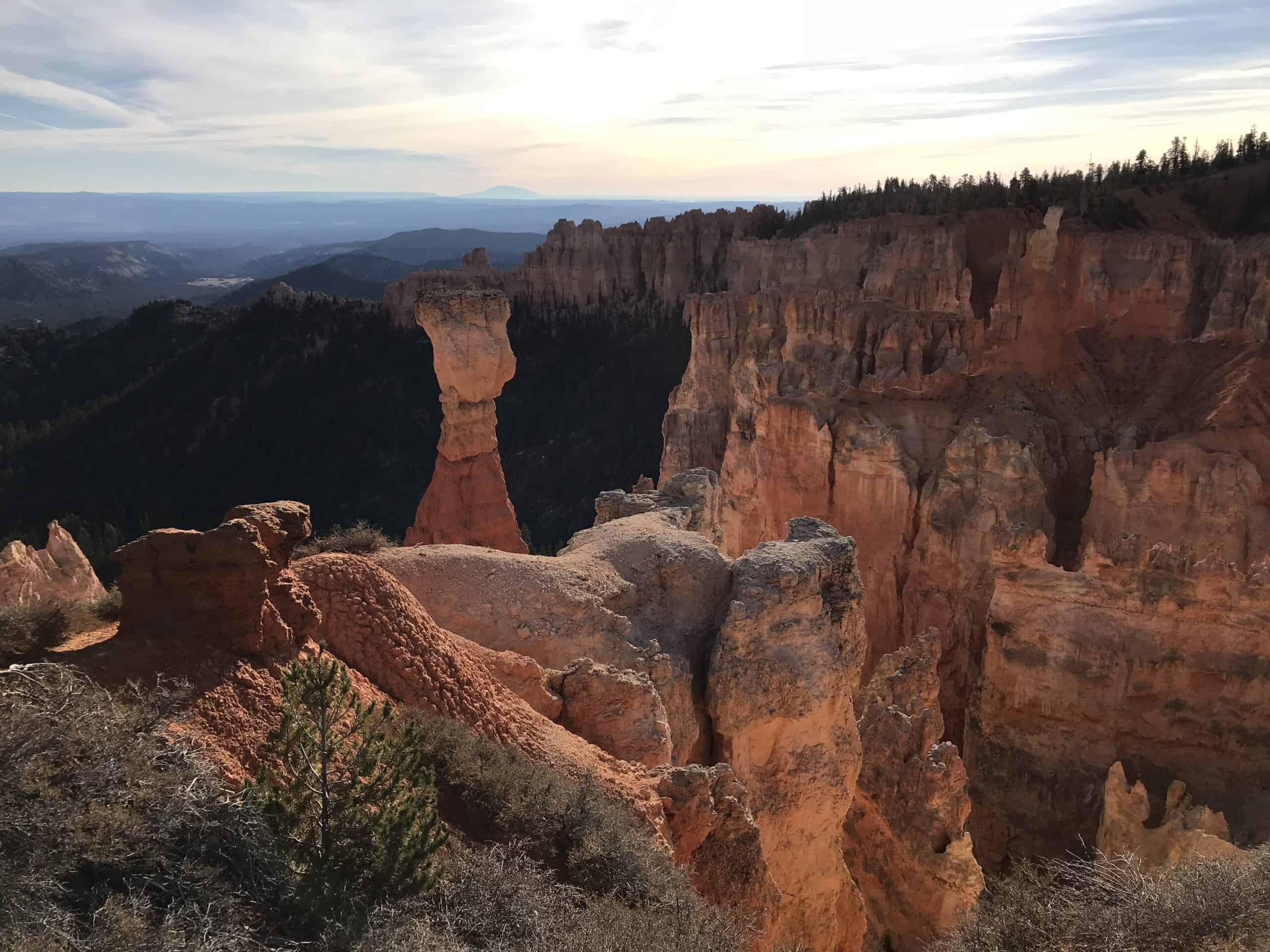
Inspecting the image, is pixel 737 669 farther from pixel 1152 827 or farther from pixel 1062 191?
pixel 1062 191

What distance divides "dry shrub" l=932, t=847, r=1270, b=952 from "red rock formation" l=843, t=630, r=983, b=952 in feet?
14.1

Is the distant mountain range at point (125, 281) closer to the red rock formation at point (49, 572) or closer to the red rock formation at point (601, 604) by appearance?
the red rock formation at point (49, 572)

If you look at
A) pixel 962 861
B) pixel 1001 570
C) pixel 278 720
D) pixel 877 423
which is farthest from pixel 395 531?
pixel 278 720

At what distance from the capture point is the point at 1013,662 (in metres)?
16.0

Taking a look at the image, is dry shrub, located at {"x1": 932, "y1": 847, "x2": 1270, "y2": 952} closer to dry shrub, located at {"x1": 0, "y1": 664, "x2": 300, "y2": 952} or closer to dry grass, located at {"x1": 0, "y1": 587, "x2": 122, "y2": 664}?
dry shrub, located at {"x1": 0, "y1": 664, "x2": 300, "y2": 952}

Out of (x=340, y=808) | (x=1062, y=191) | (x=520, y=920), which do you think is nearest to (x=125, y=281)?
(x=1062, y=191)

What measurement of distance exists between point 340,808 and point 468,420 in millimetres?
12450

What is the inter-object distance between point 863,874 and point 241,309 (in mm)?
56849

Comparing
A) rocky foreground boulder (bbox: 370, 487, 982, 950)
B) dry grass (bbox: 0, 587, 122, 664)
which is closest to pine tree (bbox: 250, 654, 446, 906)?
dry grass (bbox: 0, 587, 122, 664)

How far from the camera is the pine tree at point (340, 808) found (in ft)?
15.8

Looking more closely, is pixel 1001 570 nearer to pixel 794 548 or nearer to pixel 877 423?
pixel 877 423

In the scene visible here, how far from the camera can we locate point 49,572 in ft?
48.3

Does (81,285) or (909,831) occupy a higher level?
(81,285)

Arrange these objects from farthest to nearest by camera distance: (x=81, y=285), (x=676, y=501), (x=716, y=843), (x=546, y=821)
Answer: (x=81, y=285) < (x=676, y=501) < (x=716, y=843) < (x=546, y=821)
